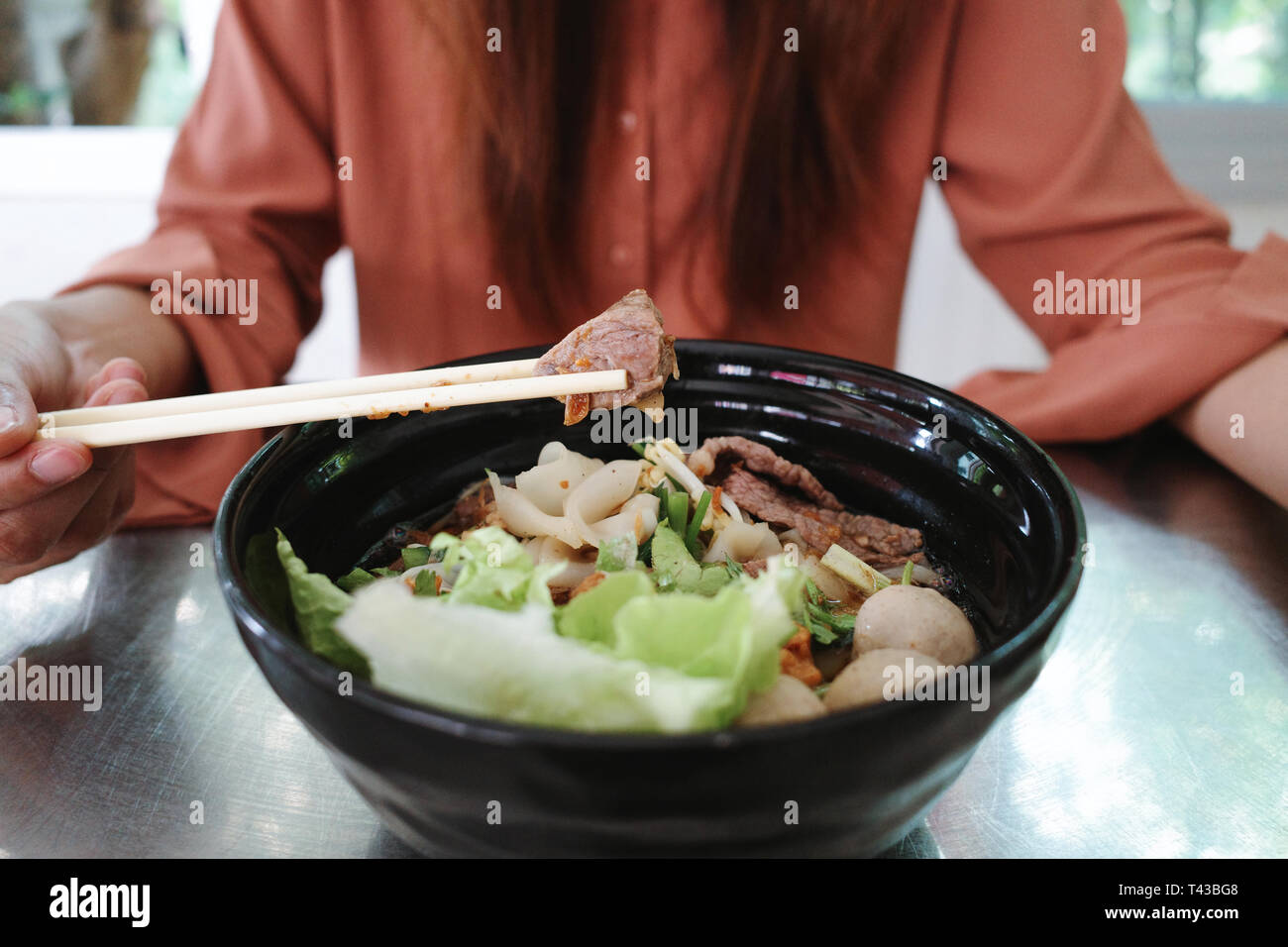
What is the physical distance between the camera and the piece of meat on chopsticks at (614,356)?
2.74 ft

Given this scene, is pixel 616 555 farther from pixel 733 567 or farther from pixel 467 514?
pixel 467 514

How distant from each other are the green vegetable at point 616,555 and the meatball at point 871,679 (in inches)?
7.8

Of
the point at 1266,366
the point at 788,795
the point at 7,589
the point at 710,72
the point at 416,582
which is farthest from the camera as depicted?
the point at 710,72

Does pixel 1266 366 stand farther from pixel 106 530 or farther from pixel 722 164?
pixel 106 530

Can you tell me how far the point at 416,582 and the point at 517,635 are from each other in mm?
247

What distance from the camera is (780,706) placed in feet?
1.80

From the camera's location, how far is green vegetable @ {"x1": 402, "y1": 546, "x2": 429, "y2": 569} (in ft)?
2.71

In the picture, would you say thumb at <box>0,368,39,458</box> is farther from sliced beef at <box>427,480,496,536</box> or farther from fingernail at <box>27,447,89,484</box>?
sliced beef at <box>427,480,496,536</box>

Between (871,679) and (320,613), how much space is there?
1.25ft

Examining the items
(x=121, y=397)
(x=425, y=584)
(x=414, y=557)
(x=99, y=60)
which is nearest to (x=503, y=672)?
(x=425, y=584)

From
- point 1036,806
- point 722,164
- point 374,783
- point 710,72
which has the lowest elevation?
point 1036,806

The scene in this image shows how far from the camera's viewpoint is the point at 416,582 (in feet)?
2.39

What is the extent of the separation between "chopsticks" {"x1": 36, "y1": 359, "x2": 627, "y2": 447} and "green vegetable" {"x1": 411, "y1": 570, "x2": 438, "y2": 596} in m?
0.14
